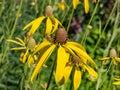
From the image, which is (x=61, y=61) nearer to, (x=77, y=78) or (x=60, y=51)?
(x=60, y=51)

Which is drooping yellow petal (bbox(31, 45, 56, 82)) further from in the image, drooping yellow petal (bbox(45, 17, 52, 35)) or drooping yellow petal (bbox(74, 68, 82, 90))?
drooping yellow petal (bbox(45, 17, 52, 35))

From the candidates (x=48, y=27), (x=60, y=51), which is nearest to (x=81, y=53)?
(x=60, y=51)

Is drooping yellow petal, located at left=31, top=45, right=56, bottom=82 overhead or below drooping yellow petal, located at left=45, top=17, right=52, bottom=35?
below

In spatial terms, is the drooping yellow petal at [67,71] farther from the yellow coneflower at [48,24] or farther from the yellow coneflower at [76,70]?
the yellow coneflower at [48,24]

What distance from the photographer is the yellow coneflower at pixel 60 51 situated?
1.26 meters

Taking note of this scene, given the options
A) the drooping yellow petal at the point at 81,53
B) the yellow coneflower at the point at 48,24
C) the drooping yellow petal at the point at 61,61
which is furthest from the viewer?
the yellow coneflower at the point at 48,24

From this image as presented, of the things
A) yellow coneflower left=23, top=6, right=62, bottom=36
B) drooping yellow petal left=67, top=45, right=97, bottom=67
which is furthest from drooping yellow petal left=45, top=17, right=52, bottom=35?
drooping yellow petal left=67, top=45, right=97, bottom=67

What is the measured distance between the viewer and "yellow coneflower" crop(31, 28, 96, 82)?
1.26m

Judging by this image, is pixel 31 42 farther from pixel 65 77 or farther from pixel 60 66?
pixel 60 66

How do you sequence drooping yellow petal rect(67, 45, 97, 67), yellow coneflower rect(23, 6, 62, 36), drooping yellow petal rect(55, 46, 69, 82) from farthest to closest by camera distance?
yellow coneflower rect(23, 6, 62, 36)
drooping yellow petal rect(67, 45, 97, 67)
drooping yellow petal rect(55, 46, 69, 82)

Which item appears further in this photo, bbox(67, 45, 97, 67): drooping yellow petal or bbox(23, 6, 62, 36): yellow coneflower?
bbox(23, 6, 62, 36): yellow coneflower

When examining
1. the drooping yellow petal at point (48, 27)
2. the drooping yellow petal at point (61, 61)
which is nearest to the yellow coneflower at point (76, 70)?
the drooping yellow petal at point (61, 61)

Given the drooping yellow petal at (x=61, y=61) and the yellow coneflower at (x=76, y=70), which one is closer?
the drooping yellow petal at (x=61, y=61)

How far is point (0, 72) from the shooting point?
2.35m
